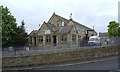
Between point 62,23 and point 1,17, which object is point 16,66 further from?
point 62,23

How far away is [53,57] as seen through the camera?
12836mm

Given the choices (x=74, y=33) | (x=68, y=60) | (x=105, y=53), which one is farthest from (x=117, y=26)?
(x=68, y=60)

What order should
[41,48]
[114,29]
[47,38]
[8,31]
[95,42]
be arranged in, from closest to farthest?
1. [41,48]
2. [95,42]
3. [8,31]
4. [47,38]
5. [114,29]

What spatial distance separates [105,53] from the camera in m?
14.6

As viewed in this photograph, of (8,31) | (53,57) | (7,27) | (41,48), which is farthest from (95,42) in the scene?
(7,27)

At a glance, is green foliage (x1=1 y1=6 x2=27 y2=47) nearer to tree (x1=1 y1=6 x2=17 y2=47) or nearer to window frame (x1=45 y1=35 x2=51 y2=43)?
tree (x1=1 y1=6 x2=17 y2=47)

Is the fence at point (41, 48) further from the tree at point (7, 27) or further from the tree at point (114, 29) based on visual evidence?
the tree at point (114, 29)

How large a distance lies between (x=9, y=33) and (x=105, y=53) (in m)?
19.3

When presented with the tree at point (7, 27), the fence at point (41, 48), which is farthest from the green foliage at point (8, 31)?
the fence at point (41, 48)

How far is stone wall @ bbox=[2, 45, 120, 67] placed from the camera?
40.3 feet

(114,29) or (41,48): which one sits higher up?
(114,29)

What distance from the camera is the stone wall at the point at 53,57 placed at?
1229 centimetres

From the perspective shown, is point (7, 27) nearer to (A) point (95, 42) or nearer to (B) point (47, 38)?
(B) point (47, 38)

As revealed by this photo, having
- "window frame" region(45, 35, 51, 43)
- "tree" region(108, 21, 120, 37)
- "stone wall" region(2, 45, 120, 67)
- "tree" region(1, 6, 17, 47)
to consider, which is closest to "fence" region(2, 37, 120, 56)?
"stone wall" region(2, 45, 120, 67)
